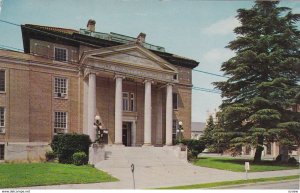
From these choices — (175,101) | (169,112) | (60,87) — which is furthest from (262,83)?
(60,87)

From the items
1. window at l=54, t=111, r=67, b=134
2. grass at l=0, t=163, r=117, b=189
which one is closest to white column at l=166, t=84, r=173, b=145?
window at l=54, t=111, r=67, b=134

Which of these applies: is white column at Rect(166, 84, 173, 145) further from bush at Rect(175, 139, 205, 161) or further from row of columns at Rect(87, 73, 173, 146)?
bush at Rect(175, 139, 205, 161)

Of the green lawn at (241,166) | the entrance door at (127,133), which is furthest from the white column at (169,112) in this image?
the green lawn at (241,166)

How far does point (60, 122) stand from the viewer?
21.7 meters

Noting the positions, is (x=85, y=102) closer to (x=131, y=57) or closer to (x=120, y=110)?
(x=120, y=110)

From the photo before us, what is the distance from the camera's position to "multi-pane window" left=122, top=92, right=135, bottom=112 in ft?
80.2

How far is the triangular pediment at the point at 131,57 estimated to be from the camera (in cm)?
2172

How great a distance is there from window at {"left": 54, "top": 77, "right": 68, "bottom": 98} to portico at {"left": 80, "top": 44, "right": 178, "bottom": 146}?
118 cm

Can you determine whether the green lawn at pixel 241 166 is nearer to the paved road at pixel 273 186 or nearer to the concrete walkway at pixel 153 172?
the concrete walkway at pixel 153 172

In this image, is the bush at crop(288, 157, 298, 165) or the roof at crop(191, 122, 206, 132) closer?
the bush at crop(288, 157, 298, 165)

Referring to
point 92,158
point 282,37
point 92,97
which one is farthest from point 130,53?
point 282,37

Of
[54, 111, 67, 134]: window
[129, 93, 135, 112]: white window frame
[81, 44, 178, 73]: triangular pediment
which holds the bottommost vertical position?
[54, 111, 67, 134]: window

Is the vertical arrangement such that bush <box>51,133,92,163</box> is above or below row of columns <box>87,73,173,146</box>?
below

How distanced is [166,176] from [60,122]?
8.13 m
